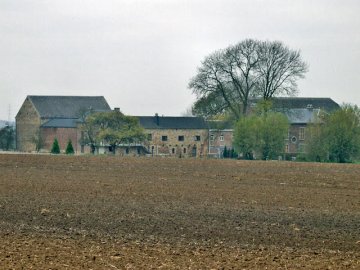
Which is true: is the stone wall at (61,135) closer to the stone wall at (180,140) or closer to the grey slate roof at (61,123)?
the grey slate roof at (61,123)

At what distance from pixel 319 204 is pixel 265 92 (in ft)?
201

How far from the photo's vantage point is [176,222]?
1128 inches

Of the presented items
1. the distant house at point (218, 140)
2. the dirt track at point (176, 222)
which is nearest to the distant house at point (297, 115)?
the distant house at point (218, 140)

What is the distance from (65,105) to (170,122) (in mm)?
17290

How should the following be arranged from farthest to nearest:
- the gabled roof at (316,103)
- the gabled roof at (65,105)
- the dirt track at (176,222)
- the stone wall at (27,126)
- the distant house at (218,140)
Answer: the gabled roof at (65,105) < the stone wall at (27,126) < the gabled roof at (316,103) < the distant house at (218,140) < the dirt track at (176,222)

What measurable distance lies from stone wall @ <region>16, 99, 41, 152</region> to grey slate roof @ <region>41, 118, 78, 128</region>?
5.25ft

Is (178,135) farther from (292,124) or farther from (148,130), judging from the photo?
(292,124)

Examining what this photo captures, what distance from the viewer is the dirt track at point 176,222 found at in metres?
21.0

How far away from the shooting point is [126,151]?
11969 centimetres

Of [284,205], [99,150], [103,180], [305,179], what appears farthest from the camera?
[99,150]

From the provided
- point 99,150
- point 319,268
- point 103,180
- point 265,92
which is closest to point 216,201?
point 103,180

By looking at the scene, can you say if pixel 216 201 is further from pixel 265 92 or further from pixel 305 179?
pixel 265 92

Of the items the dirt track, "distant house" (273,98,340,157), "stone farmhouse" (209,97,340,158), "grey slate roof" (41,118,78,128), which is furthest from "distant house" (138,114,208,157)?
the dirt track

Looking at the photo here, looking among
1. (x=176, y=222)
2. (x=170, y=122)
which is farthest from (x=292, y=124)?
(x=176, y=222)
